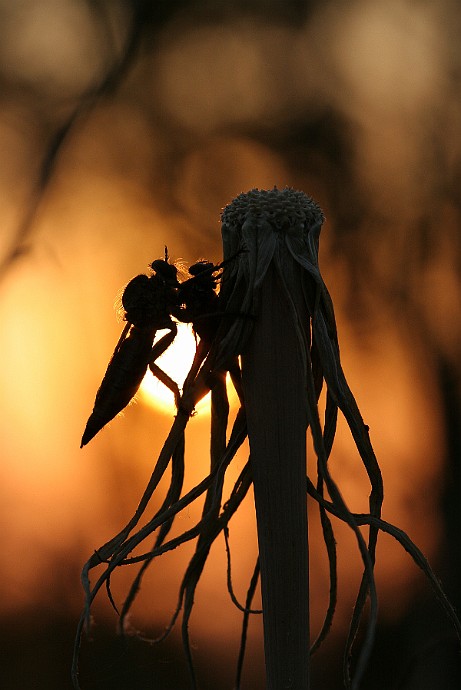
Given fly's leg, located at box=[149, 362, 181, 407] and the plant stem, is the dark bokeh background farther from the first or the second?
the plant stem

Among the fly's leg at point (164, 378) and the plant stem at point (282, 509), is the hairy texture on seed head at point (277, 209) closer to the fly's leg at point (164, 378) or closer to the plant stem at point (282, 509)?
the plant stem at point (282, 509)

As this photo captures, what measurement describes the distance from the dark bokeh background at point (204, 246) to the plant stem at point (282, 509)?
140 cm

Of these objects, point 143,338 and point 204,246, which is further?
point 204,246

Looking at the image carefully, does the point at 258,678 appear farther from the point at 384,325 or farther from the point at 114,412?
the point at 114,412

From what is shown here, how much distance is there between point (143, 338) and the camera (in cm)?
94

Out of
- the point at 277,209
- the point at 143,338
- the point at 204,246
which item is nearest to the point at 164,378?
the point at 143,338

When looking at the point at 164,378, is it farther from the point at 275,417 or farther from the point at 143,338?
the point at 275,417

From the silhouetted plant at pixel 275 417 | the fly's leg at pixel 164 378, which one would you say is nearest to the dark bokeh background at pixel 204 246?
the fly's leg at pixel 164 378

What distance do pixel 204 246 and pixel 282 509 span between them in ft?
5.75

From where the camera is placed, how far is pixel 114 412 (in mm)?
926

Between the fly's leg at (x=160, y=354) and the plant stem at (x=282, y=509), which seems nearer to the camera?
the plant stem at (x=282, y=509)

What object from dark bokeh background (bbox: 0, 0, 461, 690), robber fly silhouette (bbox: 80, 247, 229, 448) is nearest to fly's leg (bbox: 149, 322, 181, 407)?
robber fly silhouette (bbox: 80, 247, 229, 448)

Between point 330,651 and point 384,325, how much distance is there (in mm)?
931

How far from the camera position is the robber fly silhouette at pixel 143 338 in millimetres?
897
